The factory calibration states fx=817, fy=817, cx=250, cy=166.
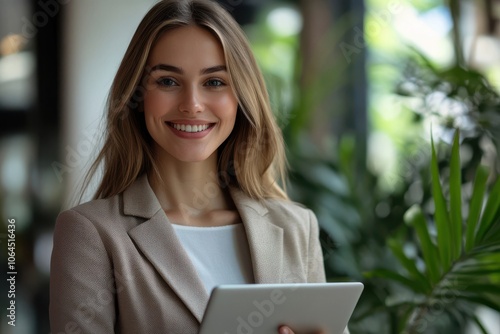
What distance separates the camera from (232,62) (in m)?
1.97

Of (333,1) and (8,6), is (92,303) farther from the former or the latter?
(333,1)

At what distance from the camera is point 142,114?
2031mm

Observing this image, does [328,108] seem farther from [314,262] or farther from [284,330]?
[284,330]

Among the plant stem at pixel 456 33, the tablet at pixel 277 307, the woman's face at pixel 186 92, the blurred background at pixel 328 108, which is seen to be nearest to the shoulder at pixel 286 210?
the woman's face at pixel 186 92

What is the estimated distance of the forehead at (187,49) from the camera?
1.92 meters

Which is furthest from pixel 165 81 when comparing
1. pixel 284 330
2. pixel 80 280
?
pixel 284 330

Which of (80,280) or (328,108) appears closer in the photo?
(80,280)

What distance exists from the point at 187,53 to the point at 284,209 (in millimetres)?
524

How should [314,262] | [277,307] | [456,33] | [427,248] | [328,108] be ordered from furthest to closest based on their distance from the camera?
[328,108] < [456,33] < [427,248] < [314,262] < [277,307]

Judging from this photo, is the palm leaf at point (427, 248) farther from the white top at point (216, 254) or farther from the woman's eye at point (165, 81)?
the woman's eye at point (165, 81)

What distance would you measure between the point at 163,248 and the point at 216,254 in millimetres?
151

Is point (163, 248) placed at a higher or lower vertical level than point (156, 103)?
lower

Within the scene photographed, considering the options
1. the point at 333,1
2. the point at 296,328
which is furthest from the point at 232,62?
the point at 333,1

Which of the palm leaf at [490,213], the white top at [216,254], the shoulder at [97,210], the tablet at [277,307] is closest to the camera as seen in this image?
the tablet at [277,307]
